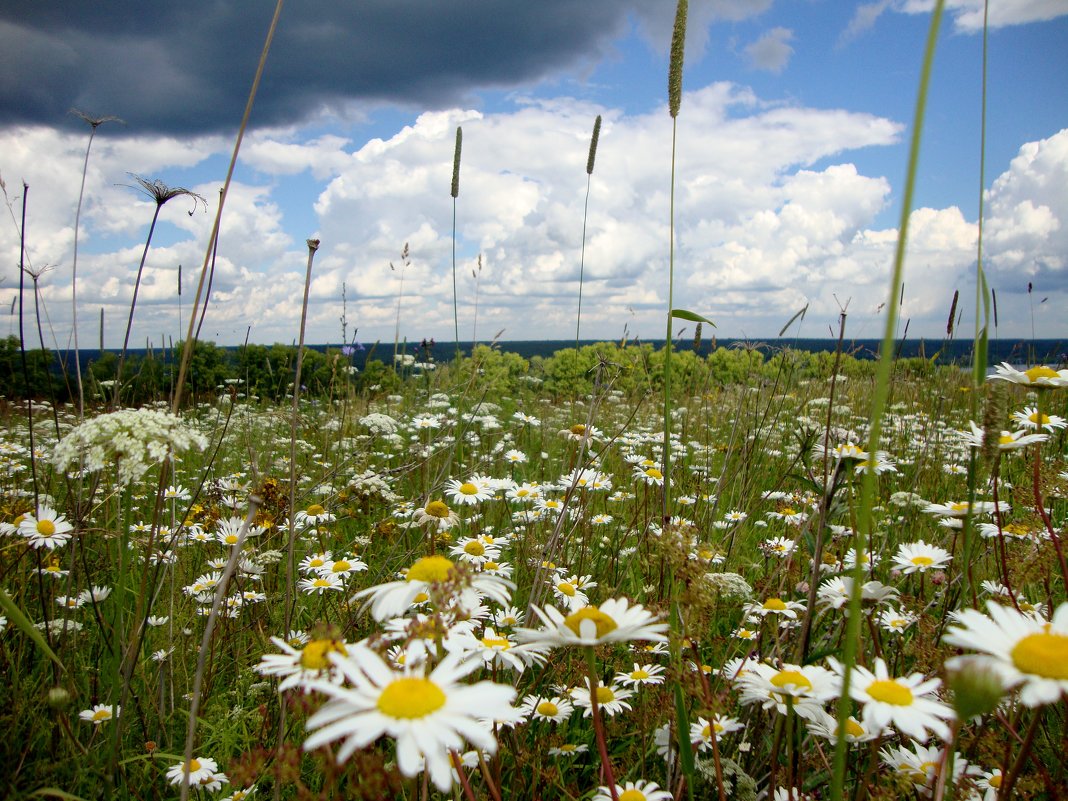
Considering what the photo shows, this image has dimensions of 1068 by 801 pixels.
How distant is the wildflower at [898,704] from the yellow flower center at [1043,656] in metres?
0.14

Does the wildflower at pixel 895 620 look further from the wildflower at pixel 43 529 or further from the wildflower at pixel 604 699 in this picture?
the wildflower at pixel 43 529

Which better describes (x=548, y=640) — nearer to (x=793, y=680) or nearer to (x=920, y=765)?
(x=793, y=680)

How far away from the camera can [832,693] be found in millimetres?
975

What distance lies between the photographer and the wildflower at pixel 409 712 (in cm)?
52

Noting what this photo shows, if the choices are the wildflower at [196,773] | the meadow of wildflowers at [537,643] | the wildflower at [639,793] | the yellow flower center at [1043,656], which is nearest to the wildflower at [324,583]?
the meadow of wildflowers at [537,643]

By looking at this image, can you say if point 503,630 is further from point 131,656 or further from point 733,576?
point 131,656

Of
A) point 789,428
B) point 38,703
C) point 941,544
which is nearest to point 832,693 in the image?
point 38,703

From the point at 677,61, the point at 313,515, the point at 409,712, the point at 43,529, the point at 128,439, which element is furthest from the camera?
the point at 313,515

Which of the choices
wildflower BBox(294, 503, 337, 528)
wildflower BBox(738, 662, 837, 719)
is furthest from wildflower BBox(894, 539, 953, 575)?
wildflower BBox(294, 503, 337, 528)

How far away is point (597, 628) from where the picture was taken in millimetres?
831

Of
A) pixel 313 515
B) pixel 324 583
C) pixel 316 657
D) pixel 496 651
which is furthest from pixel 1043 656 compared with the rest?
pixel 313 515

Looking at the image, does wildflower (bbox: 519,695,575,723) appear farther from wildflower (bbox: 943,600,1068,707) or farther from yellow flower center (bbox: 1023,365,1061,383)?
yellow flower center (bbox: 1023,365,1061,383)

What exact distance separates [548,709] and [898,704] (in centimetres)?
87

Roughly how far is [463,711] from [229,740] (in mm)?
1480
